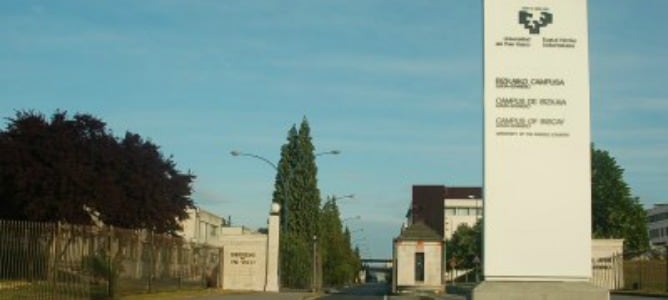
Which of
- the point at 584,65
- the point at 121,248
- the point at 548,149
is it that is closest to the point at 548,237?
the point at 548,149

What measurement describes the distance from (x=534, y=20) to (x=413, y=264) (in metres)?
43.1

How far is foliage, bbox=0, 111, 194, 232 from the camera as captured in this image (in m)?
45.2

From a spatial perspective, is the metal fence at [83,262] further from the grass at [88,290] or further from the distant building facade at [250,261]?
Answer: the distant building facade at [250,261]

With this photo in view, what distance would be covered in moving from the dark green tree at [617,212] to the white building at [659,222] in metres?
82.1

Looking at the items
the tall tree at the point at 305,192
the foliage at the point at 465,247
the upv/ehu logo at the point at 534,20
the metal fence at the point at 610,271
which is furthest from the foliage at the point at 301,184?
the upv/ehu logo at the point at 534,20

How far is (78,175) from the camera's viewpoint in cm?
4562

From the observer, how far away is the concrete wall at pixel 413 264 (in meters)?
60.9

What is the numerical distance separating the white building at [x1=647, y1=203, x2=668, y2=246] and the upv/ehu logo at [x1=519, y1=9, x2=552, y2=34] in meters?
159

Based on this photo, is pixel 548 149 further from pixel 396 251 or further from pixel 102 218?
pixel 396 251

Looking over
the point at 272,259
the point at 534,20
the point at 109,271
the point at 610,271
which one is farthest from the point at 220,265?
the point at 534,20

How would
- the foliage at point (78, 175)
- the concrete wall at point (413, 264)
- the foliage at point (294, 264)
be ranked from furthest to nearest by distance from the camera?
1. the foliage at point (294, 264)
2. the concrete wall at point (413, 264)
3. the foliage at point (78, 175)

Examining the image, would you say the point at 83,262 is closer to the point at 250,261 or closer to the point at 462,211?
the point at 250,261

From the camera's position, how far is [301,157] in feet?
271

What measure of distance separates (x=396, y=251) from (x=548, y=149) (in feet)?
142
